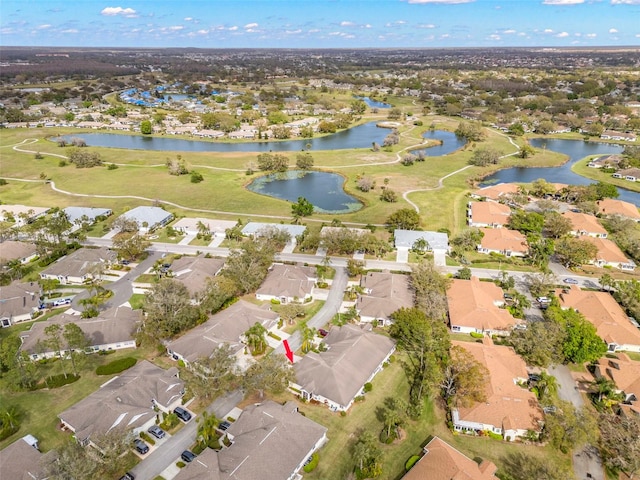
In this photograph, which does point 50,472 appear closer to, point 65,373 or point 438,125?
point 65,373

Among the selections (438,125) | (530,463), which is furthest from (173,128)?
(530,463)

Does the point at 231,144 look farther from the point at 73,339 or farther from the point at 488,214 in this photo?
the point at 73,339

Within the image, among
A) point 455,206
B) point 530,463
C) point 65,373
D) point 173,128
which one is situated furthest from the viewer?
point 173,128

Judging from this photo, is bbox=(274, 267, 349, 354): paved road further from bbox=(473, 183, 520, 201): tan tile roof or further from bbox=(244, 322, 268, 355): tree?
bbox=(473, 183, 520, 201): tan tile roof

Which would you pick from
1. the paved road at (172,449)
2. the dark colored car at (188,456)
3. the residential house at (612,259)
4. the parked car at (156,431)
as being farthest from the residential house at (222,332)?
the residential house at (612,259)

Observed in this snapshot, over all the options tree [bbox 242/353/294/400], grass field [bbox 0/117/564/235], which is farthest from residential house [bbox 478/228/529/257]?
tree [bbox 242/353/294/400]

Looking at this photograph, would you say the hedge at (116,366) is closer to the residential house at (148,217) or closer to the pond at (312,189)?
the residential house at (148,217)
